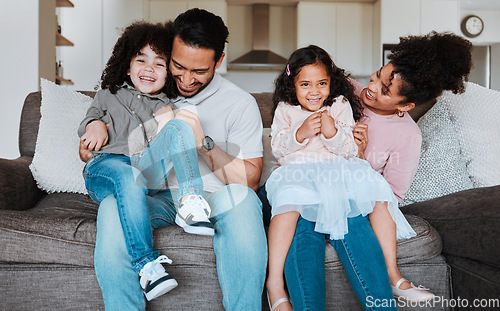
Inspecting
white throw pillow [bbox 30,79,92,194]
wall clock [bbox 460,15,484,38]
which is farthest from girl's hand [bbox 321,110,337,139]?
wall clock [bbox 460,15,484,38]

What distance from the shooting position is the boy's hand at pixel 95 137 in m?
1.47

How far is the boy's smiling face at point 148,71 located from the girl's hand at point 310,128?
0.53m

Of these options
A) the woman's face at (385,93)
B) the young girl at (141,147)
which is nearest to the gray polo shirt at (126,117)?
the young girl at (141,147)

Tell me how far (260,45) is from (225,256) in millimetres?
4914

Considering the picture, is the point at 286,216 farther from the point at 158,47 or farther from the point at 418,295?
the point at 158,47

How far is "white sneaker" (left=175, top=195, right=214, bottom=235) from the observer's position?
4.09 ft

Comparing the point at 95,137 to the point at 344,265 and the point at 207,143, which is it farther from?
the point at 344,265

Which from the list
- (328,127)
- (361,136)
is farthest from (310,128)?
(361,136)

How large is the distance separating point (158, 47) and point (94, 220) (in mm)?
646

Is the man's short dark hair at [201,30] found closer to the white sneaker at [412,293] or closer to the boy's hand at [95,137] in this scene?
the boy's hand at [95,137]

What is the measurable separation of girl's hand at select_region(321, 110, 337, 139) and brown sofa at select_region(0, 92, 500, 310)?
406 millimetres

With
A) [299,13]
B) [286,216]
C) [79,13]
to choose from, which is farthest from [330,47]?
[286,216]

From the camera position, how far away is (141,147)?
61.2 inches

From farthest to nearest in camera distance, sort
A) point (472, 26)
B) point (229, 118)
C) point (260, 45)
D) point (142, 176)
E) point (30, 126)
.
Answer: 1. point (472, 26)
2. point (260, 45)
3. point (30, 126)
4. point (229, 118)
5. point (142, 176)
